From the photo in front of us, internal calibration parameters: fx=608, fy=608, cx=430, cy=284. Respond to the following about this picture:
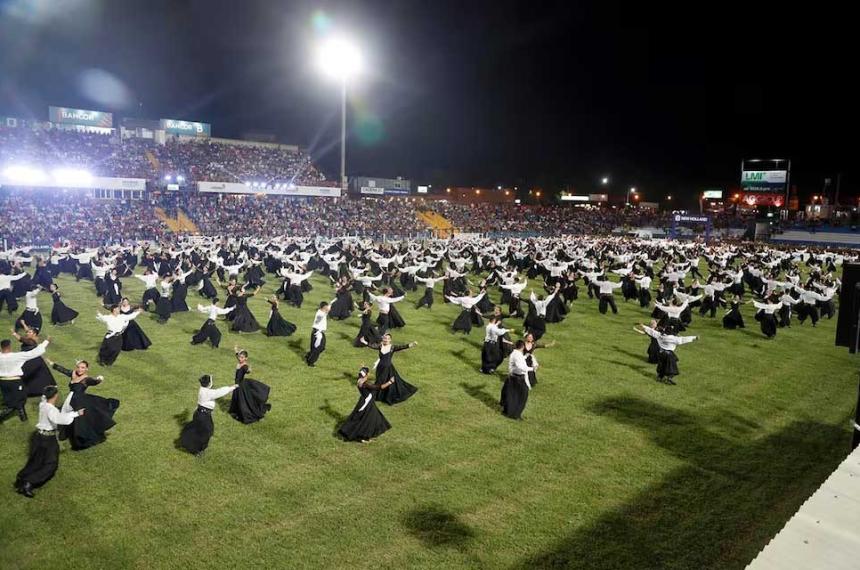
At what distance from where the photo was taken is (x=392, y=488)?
7.95 metres

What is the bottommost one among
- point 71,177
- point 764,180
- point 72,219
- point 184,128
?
point 72,219

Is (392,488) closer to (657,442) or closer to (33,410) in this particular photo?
(657,442)

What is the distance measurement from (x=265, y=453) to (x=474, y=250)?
Answer: 84.4ft

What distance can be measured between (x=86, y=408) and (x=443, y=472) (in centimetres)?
529

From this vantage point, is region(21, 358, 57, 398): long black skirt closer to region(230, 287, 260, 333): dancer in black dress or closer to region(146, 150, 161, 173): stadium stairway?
region(230, 287, 260, 333): dancer in black dress

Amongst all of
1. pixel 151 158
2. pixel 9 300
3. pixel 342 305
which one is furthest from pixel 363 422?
pixel 151 158

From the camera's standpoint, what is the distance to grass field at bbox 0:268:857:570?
6.63 m

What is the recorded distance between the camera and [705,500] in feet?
25.7

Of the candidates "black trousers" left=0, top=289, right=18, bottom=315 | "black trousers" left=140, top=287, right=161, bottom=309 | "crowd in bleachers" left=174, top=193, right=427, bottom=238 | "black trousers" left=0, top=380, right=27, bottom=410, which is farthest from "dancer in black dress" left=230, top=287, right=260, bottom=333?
"crowd in bleachers" left=174, top=193, right=427, bottom=238

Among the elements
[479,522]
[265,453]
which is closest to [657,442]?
[479,522]

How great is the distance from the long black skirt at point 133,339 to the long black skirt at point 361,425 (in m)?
7.25

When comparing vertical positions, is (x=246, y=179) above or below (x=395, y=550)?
above

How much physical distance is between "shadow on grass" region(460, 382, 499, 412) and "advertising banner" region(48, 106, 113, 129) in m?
58.9

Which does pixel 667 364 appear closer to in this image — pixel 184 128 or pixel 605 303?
pixel 605 303
